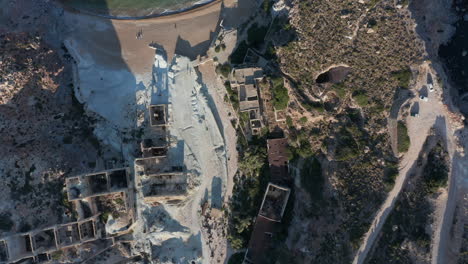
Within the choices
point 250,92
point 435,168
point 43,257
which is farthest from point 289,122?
point 43,257

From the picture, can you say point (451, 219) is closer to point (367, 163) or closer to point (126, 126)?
point (367, 163)

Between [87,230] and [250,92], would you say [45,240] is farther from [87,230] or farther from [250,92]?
[250,92]

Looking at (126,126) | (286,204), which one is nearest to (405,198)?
(286,204)

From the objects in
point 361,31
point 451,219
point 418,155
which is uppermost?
point 361,31

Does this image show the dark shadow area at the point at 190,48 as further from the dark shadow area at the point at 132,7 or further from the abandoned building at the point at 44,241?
the abandoned building at the point at 44,241

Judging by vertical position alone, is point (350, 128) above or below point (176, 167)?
above

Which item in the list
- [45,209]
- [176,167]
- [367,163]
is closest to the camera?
[367,163]

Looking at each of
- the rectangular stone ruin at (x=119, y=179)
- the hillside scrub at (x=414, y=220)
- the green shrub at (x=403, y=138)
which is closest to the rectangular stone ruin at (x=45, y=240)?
the rectangular stone ruin at (x=119, y=179)
